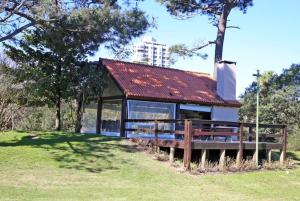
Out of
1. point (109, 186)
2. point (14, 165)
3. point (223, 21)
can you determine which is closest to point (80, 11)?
point (14, 165)

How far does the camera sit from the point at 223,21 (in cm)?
3297

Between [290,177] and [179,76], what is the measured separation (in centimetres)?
1224

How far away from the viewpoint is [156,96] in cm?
2436

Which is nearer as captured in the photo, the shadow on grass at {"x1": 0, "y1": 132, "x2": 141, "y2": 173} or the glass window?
the shadow on grass at {"x1": 0, "y1": 132, "x2": 141, "y2": 173}

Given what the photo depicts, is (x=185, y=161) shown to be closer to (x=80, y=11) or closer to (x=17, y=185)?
(x=17, y=185)

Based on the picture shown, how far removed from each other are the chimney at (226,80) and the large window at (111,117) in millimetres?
7097

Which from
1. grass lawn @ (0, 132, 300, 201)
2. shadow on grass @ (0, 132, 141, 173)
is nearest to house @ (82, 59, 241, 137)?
shadow on grass @ (0, 132, 141, 173)

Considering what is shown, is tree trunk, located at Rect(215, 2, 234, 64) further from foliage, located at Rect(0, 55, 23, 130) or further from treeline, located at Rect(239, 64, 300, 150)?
foliage, located at Rect(0, 55, 23, 130)

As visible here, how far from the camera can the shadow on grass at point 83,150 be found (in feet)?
50.6

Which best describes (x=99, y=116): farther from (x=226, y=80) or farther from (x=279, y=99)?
(x=279, y=99)

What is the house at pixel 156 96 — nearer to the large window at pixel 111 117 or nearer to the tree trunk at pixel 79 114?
the large window at pixel 111 117

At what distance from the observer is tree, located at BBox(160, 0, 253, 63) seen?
1289 inches

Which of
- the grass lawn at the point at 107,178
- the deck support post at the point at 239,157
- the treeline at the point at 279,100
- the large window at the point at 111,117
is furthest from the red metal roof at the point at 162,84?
the treeline at the point at 279,100

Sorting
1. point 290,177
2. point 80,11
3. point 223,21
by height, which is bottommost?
point 290,177
